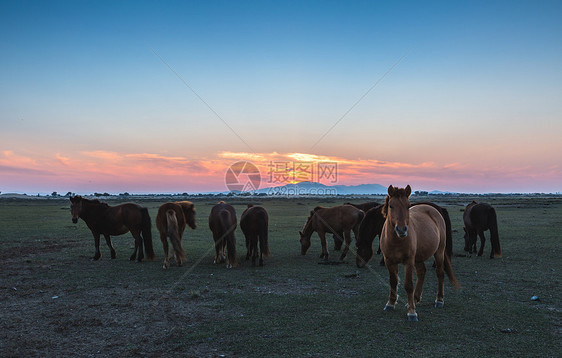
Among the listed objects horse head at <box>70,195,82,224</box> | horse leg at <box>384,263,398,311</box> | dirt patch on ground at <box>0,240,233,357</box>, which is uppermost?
horse head at <box>70,195,82,224</box>

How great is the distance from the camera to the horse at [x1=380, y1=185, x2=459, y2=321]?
6.35 m

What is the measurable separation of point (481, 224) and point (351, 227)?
5.49 meters

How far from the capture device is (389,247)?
6.77 metres

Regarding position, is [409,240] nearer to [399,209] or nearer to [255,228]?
[399,209]

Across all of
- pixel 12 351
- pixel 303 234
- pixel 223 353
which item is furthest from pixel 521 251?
pixel 12 351

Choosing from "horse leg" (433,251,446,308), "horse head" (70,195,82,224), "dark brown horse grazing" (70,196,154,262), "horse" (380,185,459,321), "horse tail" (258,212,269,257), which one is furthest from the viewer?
"horse head" (70,195,82,224)

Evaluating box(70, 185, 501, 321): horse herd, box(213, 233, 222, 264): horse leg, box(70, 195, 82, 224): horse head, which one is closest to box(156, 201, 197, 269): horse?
box(70, 185, 501, 321): horse herd

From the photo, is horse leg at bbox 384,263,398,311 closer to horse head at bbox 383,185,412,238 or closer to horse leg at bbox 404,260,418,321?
horse leg at bbox 404,260,418,321

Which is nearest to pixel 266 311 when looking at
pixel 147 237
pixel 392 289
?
pixel 392 289

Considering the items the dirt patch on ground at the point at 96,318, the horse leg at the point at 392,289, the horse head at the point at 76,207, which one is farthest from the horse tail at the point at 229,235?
the horse leg at the point at 392,289

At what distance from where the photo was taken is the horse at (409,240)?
6.35 meters

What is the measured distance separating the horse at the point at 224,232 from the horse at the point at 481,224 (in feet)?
32.9

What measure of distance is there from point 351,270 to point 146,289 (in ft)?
21.8

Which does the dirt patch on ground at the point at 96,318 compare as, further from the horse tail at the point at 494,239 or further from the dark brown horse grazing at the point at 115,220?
the horse tail at the point at 494,239
